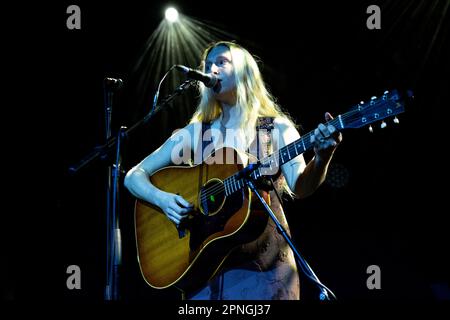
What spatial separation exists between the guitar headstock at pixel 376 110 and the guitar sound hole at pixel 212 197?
747 millimetres

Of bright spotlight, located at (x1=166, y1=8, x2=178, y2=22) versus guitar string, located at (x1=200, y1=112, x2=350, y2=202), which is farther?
bright spotlight, located at (x1=166, y1=8, x2=178, y2=22)

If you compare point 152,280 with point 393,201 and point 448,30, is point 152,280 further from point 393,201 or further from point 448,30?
point 448,30

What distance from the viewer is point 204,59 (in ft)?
9.66

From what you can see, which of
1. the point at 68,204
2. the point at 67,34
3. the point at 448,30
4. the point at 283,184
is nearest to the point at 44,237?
the point at 68,204

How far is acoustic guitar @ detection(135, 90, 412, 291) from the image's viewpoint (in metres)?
1.94

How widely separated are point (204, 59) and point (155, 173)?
797 mm

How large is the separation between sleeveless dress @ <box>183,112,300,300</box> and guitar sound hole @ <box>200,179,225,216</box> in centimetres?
29

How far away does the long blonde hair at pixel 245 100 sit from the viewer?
258 centimetres

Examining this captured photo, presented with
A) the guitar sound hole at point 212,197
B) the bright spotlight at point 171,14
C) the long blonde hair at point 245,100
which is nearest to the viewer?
the guitar sound hole at point 212,197

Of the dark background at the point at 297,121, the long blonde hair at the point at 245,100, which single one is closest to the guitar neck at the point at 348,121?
the long blonde hair at the point at 245,100

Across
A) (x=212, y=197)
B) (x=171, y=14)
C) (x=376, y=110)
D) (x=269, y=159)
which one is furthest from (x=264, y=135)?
(x=171, y=14)

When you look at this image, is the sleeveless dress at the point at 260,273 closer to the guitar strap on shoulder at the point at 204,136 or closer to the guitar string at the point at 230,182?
the guitar string at the point at 230,182

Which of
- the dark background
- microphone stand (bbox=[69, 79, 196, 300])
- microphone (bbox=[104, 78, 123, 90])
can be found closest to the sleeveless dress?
microphone stand (bbox=[69, 79, 196, 300])

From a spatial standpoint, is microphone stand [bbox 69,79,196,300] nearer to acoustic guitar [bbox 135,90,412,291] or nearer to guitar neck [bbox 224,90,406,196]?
acoustic guitar [bbox 135,90,412,291]
